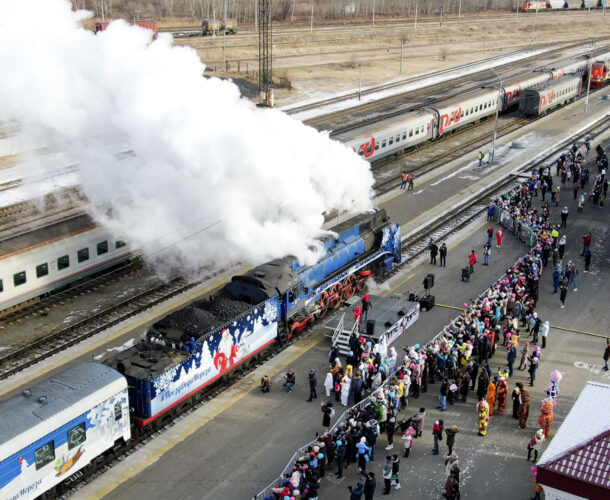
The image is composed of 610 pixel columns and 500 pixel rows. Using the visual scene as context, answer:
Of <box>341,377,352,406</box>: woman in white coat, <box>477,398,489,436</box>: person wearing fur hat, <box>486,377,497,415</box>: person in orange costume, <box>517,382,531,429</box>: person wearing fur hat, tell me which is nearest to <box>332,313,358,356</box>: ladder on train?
<box>341,377,352,406</box>: woman in white coat

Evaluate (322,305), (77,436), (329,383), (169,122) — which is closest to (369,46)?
(169,122)

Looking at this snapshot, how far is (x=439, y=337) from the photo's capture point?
24625mm

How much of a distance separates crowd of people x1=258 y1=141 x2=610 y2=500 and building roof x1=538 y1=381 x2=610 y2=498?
9.21 feet

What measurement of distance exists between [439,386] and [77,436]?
1091cm

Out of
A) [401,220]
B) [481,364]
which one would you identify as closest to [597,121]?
[401,220]

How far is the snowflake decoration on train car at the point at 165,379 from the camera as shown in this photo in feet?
61.3

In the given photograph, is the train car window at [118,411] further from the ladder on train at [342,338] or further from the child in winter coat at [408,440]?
the ladder on train at [342,338]

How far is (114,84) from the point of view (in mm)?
25812

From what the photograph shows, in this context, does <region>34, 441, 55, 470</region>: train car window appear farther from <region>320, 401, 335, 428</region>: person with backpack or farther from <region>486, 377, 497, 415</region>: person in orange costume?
<region>486, 377, 497, 415</region>: person in orange costume

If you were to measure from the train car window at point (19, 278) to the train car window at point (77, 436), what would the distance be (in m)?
11.1

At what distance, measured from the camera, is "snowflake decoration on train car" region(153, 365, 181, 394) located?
1869 cm

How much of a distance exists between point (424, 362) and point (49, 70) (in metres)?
15.9

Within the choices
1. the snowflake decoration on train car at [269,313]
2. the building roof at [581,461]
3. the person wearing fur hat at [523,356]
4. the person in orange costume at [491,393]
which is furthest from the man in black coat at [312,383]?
the building roof at [581,461]

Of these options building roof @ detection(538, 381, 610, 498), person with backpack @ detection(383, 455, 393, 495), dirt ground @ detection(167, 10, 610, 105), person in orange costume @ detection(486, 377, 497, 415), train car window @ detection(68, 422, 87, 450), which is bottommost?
person with backpack @ detection(383, 455, 393, 495)
